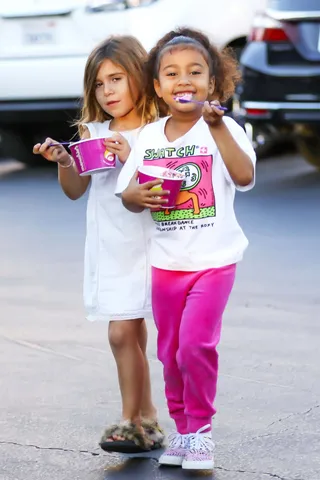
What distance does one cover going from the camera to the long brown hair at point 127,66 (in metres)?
4.28

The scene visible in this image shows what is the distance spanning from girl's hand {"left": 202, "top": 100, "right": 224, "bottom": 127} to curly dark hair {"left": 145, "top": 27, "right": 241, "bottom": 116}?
0.31 meters

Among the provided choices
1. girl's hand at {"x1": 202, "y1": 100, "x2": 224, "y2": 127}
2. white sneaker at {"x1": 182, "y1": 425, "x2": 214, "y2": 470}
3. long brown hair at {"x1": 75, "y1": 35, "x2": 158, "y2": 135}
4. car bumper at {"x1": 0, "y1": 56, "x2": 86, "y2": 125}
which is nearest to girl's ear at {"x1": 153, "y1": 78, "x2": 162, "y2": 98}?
long brown hair at {"x1": 75, "y1": 35, "x2": 158, "y2": 135}

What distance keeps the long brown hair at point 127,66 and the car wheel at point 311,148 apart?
18.8 feet

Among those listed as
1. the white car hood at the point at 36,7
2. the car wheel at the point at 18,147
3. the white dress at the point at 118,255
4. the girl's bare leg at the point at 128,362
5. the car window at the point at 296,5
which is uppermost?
the white dress at the point at 118,255

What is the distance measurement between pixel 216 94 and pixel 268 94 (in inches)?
195

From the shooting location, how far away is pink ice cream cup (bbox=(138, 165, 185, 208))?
3.93 m

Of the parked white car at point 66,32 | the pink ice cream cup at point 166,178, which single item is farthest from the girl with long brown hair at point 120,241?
the parked white car at point 66,32

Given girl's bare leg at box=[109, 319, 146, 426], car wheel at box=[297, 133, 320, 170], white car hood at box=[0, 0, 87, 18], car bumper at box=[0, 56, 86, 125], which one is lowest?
car wheel at box=[297, 133, 320, 170]

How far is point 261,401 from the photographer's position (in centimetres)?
481

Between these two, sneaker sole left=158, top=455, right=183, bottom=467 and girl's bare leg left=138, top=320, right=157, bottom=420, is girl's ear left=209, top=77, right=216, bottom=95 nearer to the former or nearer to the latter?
girl's bare leg left=138, top=320, right=157, bottom=420

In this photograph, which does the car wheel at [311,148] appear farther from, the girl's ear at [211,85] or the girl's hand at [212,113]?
the girl's hand at [212,113]

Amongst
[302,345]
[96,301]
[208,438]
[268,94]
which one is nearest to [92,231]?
[96,301]

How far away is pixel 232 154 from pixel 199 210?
0.22 meters

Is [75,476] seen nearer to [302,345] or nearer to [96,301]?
[96,301]
